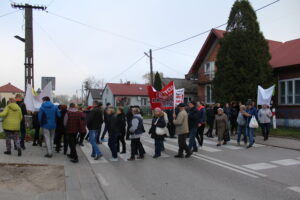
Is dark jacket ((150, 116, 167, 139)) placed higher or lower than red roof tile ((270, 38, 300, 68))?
lower

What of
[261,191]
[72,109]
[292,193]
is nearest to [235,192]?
[261,191]

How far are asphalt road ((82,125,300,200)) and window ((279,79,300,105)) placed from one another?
9950 mm

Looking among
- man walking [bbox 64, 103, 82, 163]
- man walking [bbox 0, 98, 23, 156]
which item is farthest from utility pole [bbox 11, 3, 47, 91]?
man walking [bbox 64, 103, 82, 163]

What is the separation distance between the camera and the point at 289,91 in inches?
738

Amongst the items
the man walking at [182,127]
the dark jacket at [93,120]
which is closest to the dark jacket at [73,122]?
the dark jacket at [93,120]

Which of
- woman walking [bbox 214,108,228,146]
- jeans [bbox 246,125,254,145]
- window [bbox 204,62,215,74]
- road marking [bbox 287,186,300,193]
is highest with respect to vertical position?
window [bbox 204,62,215,74]

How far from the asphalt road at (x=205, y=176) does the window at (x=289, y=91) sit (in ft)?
32.6

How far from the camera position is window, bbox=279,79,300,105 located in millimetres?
18109

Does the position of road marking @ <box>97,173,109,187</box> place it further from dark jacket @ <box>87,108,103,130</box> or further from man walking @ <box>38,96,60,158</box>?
man walking @ <box>38,96,60,158</box>

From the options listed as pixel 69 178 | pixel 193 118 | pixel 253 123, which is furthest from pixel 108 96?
pixel 69 178

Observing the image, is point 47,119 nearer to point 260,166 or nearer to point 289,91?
point 260,166

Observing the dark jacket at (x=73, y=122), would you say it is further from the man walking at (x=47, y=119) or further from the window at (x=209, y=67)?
the window at (x=209, y=67)

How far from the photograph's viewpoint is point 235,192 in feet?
17.2

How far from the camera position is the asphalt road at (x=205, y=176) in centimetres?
515
